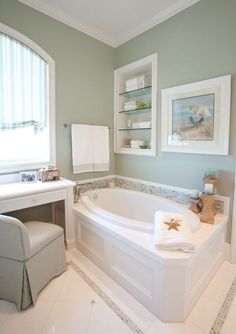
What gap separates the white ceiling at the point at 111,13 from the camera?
2.12 meters

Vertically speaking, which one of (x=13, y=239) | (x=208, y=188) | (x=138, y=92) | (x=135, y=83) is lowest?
(x=13, y=239)

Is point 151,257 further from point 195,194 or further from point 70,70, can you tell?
point 70,70

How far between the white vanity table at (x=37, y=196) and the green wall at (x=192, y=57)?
45.4 inches

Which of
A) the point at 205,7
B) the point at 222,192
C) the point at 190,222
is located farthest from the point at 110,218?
the point at 205,7

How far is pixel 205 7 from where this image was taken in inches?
77.6

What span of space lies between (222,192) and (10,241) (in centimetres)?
198

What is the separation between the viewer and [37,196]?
1.87 m

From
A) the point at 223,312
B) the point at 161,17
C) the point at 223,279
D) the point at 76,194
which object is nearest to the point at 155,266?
the point at 223,312

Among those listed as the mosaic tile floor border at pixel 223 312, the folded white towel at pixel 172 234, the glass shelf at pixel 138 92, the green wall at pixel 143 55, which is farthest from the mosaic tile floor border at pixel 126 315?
the glass shelf at pixel 138 92

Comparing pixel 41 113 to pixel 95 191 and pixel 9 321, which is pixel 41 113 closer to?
pixel 95 191

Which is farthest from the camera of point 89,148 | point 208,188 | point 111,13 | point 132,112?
point 132,112

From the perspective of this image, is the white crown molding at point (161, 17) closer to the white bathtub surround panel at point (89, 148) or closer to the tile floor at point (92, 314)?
the white bathtub surround panel at point (89, 148)

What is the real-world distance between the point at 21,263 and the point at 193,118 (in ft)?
6.97

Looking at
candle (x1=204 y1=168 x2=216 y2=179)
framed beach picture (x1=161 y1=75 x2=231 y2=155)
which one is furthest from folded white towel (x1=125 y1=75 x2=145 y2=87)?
candle (x1=204 y1=168 x2=216 y2=179)
